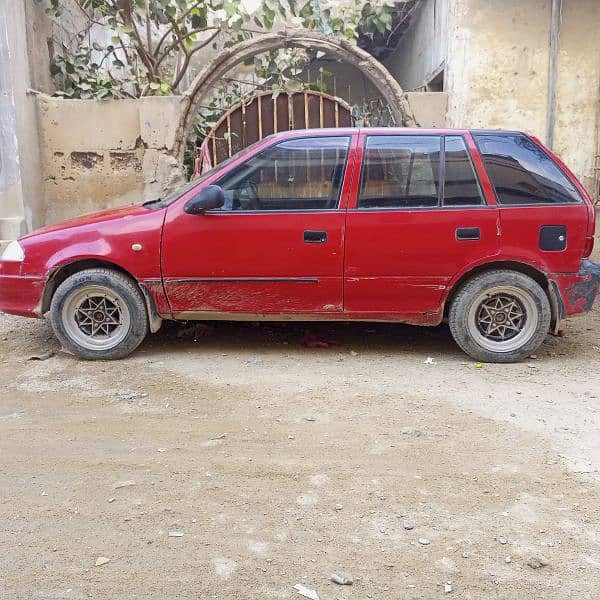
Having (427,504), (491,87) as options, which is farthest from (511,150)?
(491,87)

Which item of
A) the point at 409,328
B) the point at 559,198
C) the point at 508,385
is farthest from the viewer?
the point at 409,328

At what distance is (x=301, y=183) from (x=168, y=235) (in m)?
1.10

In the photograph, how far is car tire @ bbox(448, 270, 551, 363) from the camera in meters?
4.92

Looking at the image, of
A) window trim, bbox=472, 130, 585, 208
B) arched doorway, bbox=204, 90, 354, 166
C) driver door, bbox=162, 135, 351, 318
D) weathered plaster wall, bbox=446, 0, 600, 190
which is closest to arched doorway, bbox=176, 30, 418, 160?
arched doorway, bbox=204, 90, 354, 166

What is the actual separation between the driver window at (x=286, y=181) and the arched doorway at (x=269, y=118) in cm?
348

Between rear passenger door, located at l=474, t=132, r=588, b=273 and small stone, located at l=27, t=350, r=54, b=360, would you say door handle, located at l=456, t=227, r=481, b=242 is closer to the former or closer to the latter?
rear passenger door, located at l=474, t=132, r=588, b=273

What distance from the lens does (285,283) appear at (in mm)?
4957

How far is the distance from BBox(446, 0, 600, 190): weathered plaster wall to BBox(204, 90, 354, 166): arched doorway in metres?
1.58

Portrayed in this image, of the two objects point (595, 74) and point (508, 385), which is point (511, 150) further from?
point (595, 74)

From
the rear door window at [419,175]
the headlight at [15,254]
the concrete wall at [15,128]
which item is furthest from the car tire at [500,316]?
the concrete wall at [15,128]

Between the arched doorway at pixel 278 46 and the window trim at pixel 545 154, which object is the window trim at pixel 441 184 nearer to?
the window trim at pixel 545 154

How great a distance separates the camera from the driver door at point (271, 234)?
490 centimetres

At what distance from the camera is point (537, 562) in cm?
254

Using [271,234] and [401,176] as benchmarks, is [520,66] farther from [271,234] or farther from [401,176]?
[271,234]
